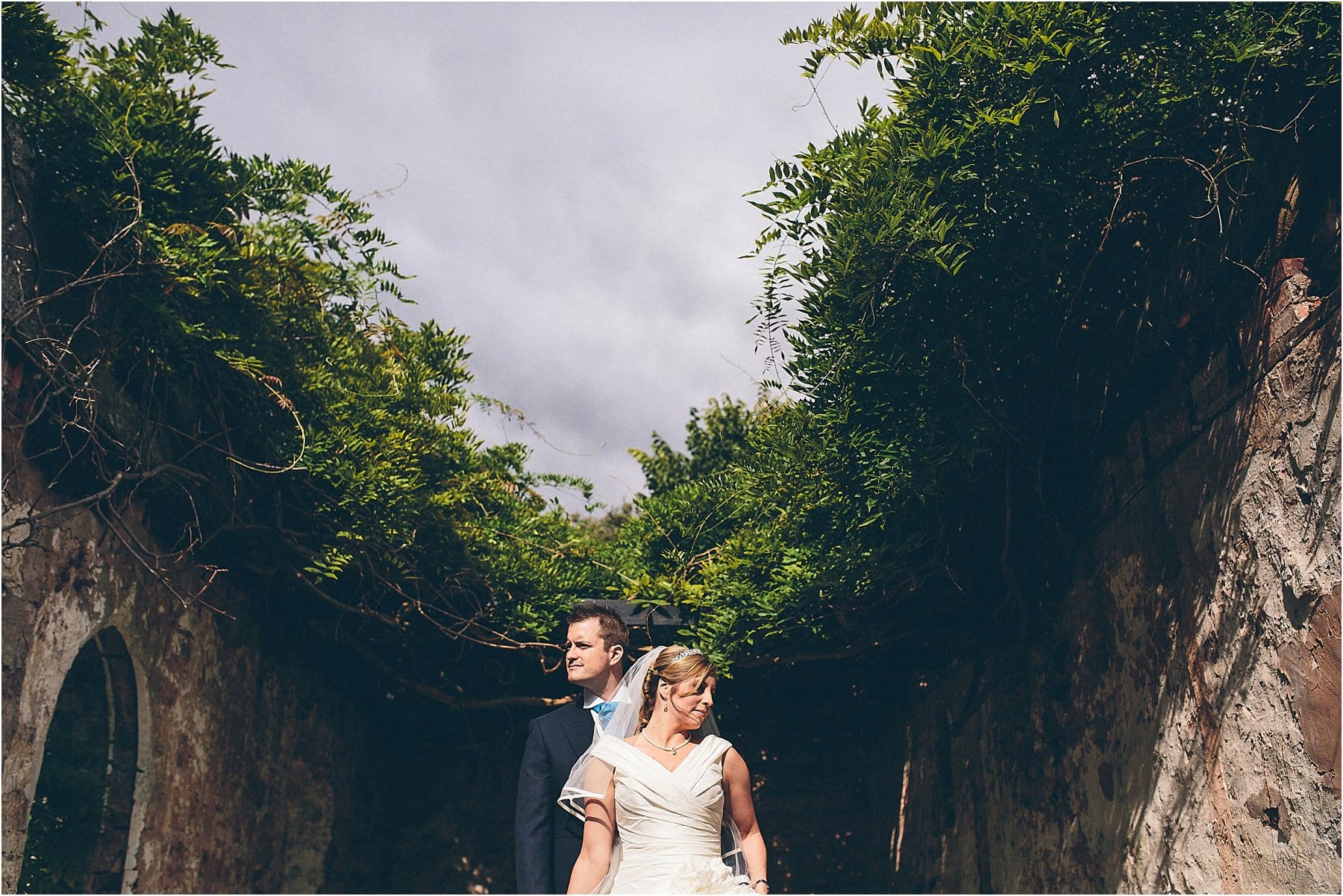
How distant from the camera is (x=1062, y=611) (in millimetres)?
4227

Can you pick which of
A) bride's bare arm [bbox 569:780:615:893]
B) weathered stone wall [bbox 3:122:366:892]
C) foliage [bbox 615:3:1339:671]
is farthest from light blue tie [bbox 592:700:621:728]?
weathered stone wall [bbox 3:122:366:892]

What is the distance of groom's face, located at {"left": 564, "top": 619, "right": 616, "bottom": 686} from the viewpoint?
2.83 meters

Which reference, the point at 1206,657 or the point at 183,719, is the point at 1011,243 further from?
the point at 183,719

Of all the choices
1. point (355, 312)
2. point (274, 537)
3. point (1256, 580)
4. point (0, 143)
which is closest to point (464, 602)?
point (274, 537)


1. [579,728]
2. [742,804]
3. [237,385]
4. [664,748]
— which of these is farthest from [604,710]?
[237,385]

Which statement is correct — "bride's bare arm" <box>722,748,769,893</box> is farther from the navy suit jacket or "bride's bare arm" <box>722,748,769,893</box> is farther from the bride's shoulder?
the navy suit jacket

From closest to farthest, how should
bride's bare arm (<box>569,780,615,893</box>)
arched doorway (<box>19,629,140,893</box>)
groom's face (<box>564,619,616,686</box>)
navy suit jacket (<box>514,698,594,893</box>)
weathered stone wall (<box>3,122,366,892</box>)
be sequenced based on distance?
1. bride's bare arm (<box>569,780,615,893</box>)
2. navy suit jacket (<box>514,698,594,893</box>)
3. groom's face (<box>564,619,616,686</box>)
4. weathered stone wall (<box>3,122,366,892</box>)
5. arched doorway (<box>19,629,140,893</box>)

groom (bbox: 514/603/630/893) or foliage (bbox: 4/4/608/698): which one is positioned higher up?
foliage (bbox: 4/4/608/698)

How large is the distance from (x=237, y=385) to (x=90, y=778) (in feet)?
6.03

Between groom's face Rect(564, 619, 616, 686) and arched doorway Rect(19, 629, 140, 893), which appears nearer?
groom's face Rect(564, 619, 616, 686)

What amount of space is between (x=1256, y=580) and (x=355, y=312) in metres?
4.35

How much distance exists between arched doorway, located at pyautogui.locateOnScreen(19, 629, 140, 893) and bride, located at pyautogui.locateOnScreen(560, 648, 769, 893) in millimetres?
2658

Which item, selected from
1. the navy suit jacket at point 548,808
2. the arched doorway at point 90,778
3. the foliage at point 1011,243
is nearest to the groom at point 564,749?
the navy suit jacket at point 548,808

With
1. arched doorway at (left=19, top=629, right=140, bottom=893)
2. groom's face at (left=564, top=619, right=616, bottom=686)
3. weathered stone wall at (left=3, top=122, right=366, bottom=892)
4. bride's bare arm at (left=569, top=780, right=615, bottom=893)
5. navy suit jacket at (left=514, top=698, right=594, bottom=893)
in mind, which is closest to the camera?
bride's bare arm at (left=569, top=780, right=615, bottom=893)
